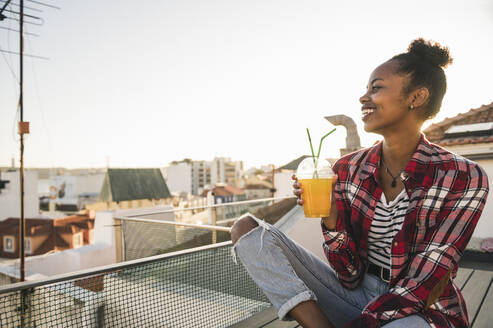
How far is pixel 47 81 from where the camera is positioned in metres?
42.3

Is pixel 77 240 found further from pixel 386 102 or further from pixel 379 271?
pixel 386 102

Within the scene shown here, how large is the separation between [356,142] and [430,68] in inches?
90.3

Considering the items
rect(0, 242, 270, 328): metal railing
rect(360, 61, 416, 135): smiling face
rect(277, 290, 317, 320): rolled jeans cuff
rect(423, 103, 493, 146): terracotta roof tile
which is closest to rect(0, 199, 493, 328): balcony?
rect(0, 242, 270, 328): metal railing

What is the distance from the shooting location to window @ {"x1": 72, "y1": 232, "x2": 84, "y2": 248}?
31.5 metres

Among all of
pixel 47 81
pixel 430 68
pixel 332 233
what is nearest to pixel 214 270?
pixel 332 233

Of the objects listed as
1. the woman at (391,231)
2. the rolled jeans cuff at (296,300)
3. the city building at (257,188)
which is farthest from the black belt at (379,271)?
Answer: the city building at (257,188)

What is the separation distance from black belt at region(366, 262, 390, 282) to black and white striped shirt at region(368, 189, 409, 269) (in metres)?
0.02

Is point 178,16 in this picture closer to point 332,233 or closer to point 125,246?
point 125,246

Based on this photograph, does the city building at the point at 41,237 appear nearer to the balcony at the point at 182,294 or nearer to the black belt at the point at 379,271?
the balcony at the point at 182,294

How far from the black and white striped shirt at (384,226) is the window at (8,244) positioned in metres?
38.6

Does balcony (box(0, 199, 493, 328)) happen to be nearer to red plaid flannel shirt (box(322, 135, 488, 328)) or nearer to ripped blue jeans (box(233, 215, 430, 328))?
ripped blue jeans (box(233, 215, 430, 328))

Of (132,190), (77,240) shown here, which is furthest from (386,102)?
(132,190)

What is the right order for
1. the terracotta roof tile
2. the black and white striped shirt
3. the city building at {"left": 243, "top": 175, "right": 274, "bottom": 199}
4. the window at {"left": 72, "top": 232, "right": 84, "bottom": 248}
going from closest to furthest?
the black and white striped shirt, the terracotta roof tile, the window at {"left": 72, "top": 232, "right": 84, "bottom": 248}, the city building at {"left": 243, "top": 175, "right": 274, "bottom": 199}

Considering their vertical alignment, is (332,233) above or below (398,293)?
above
